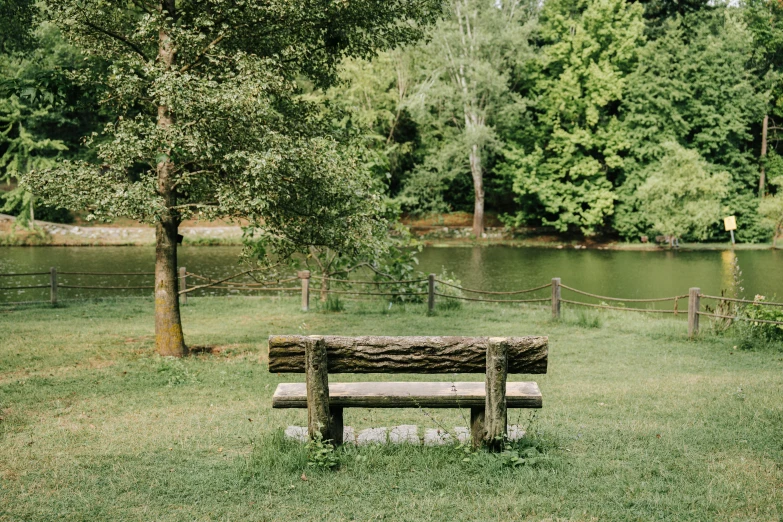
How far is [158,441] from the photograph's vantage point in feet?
19.2

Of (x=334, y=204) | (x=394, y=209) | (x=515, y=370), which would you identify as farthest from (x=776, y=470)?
(x=394, y=209)

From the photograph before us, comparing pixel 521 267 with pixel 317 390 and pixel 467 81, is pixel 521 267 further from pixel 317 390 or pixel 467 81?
pixel 317 390

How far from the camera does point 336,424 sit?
17.0 ft

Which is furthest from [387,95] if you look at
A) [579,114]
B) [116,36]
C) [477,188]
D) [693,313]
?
[116,36]

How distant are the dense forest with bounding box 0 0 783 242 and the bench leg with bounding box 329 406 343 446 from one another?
31.8 meters

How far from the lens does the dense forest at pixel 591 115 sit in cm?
3669

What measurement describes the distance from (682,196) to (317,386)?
116 feet

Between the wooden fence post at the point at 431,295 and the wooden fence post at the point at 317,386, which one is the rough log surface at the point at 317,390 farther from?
the wooden fence post at the point at 431,295

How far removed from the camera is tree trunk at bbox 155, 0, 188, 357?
9.97m

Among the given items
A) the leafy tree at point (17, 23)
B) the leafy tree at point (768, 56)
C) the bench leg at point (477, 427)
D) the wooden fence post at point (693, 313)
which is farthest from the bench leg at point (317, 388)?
the leafy tree at point (768, 56)

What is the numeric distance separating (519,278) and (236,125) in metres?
16.4

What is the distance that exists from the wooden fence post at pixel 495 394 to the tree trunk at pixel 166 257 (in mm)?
6633

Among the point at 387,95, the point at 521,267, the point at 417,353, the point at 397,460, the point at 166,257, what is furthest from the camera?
the point at 387,95

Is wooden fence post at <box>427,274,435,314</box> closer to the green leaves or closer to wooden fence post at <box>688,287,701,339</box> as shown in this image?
the green leaves
